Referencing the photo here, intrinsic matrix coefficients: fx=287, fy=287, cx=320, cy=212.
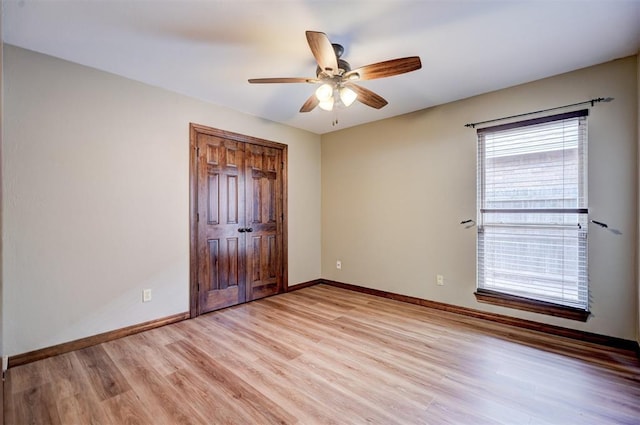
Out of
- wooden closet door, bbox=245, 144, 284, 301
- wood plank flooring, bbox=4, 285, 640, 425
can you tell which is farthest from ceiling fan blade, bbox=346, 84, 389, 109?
wood plank flooring, bbox=4, 285, 640, 425

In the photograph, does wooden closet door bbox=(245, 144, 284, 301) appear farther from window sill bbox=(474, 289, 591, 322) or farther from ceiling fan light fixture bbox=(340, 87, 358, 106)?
window sill bbox=(474, 289, 591, 322)


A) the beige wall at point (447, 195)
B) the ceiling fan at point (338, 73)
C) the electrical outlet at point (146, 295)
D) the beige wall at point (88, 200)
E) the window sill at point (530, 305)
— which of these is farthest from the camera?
the electrical outlet at point (146, 295)

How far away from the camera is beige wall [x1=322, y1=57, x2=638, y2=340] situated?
256cm

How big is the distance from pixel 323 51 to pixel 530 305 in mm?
3149

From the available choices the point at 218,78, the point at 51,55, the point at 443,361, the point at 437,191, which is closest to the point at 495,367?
the point at 443,361

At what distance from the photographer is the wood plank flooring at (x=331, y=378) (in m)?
1.77

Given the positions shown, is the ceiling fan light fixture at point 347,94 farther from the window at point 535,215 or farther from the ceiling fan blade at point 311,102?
the window at point 535,215

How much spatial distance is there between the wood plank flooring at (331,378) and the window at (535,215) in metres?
0.43

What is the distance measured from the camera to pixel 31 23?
6.79ft

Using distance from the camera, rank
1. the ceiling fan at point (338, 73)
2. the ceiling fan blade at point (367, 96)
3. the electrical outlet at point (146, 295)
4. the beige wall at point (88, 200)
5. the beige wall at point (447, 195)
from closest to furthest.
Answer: the ceiling fan at point (338, 73) → the beige wall at point (88, 200) → the ceiling fan blade at point (367, 96) → the beige wall at point (447, 195) → the electrical outlet at point (146, 295)

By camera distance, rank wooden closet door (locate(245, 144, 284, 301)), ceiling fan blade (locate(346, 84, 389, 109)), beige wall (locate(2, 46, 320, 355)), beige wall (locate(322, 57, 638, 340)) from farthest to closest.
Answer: wooden closet door (locate(245, 144, 284, 301))
beige wall (locate(322, 57, 638, 340))
ceiling fan blade (locate(346, 84, 389, 109))
beige wall (locate(2, 46, 320, 355))

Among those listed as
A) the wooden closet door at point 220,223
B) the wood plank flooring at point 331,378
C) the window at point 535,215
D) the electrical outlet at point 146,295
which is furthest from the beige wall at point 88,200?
the window at point 535,215

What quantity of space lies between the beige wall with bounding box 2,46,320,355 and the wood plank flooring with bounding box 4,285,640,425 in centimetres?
36

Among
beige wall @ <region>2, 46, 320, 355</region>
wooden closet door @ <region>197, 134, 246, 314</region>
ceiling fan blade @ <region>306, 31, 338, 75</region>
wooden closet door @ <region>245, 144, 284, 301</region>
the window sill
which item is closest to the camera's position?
ceiling fan blade @ <region>306, 31, 338, 75</region>
